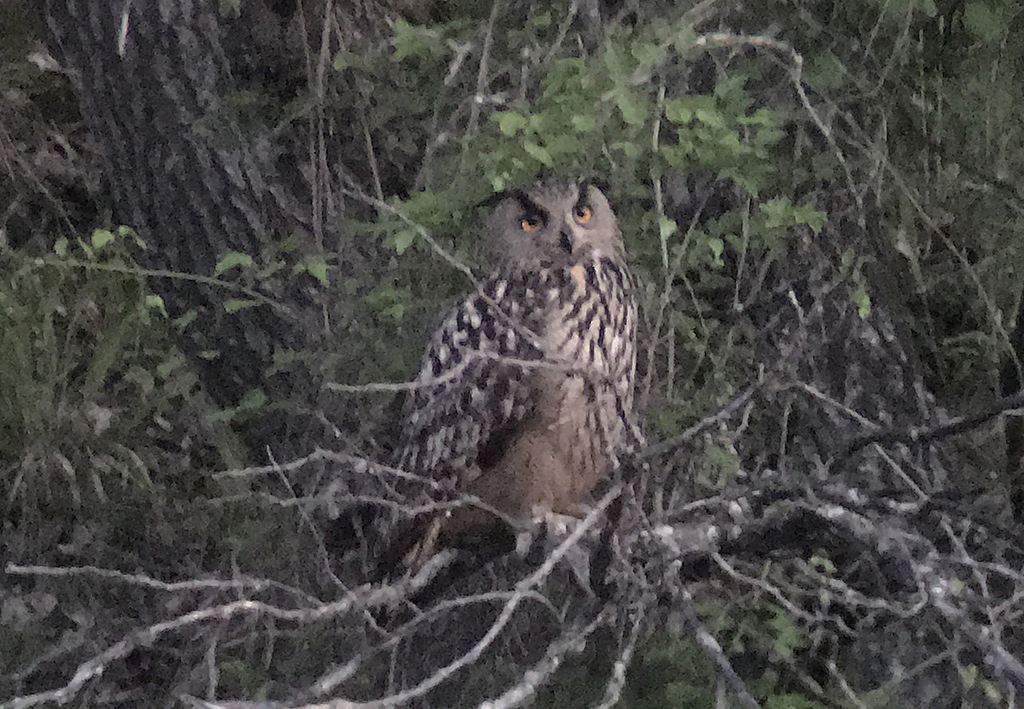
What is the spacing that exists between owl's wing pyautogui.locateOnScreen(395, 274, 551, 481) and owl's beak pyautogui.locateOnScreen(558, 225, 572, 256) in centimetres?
5

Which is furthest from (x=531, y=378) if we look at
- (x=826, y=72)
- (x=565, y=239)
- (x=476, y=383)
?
(x=826, y=72)

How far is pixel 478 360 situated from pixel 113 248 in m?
0.55

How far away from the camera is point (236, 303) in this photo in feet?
4.18

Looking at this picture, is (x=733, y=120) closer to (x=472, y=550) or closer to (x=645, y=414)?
(x=645, y=414)

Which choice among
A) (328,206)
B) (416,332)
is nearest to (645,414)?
(416,332)

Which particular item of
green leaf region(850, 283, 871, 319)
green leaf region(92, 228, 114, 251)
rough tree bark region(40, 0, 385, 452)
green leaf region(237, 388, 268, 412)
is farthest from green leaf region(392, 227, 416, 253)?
green leaf region(850, 283, 871, 319)

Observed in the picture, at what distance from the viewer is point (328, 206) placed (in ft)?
4.12

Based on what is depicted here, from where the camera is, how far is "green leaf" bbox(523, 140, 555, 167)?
3.42 feet

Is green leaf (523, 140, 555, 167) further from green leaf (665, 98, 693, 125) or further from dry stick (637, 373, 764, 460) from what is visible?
dry stick (637, 373, 764, 460)

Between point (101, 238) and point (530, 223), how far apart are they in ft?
1.90

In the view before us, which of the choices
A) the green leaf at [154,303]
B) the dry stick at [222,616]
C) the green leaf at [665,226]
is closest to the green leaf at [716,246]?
the green leaf at [665,226]

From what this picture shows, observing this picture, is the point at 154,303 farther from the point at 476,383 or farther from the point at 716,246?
the point at 716,246

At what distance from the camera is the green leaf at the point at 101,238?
48.3 inches

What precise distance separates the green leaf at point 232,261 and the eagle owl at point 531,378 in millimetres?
314
